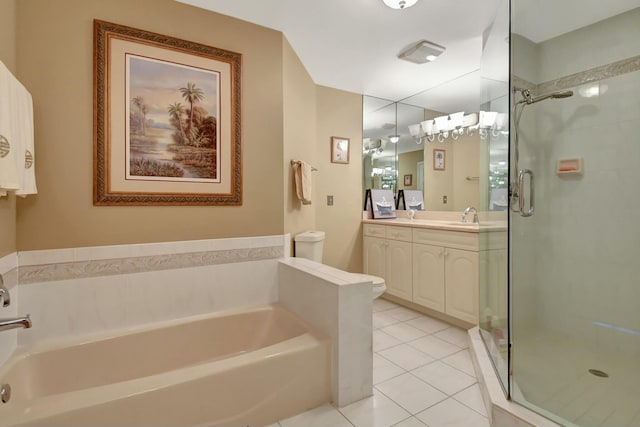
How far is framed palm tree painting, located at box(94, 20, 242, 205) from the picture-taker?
1.73m

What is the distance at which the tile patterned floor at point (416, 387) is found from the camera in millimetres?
1489

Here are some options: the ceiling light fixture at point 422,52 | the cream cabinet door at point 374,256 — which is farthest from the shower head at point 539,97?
the cream cabinet door at point 374,256

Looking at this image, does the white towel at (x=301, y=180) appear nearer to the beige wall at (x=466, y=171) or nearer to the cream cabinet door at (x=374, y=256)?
the cream cabinet door at (x=374, y=256)

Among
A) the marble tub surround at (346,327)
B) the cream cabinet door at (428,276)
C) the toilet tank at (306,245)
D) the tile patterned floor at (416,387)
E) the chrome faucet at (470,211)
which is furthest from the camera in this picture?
the chrome faucet at (470,211)

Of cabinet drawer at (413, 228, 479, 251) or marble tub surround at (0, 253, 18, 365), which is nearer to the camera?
Result: marble tub surround at (0, 253, 18, 365)

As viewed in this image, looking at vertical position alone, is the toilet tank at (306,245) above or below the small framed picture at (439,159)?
below

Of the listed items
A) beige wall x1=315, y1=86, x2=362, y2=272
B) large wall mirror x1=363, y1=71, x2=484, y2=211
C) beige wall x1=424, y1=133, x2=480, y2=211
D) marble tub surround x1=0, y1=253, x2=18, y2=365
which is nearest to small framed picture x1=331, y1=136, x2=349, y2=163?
beige wall x1=315, y1=86, x2=362, y2=272

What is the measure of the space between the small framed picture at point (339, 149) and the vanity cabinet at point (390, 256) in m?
0.84

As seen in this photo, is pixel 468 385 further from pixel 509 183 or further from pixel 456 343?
pixel 509 183

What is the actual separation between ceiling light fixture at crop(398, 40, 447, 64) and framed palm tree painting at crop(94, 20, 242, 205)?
1429 mm

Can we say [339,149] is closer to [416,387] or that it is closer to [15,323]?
[416,387]

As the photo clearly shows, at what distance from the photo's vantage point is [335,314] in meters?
1.61

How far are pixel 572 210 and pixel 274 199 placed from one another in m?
2.18

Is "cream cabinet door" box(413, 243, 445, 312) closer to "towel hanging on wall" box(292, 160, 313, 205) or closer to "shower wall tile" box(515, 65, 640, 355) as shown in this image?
"shower wall tile" box(515, 65, 640, 355)
